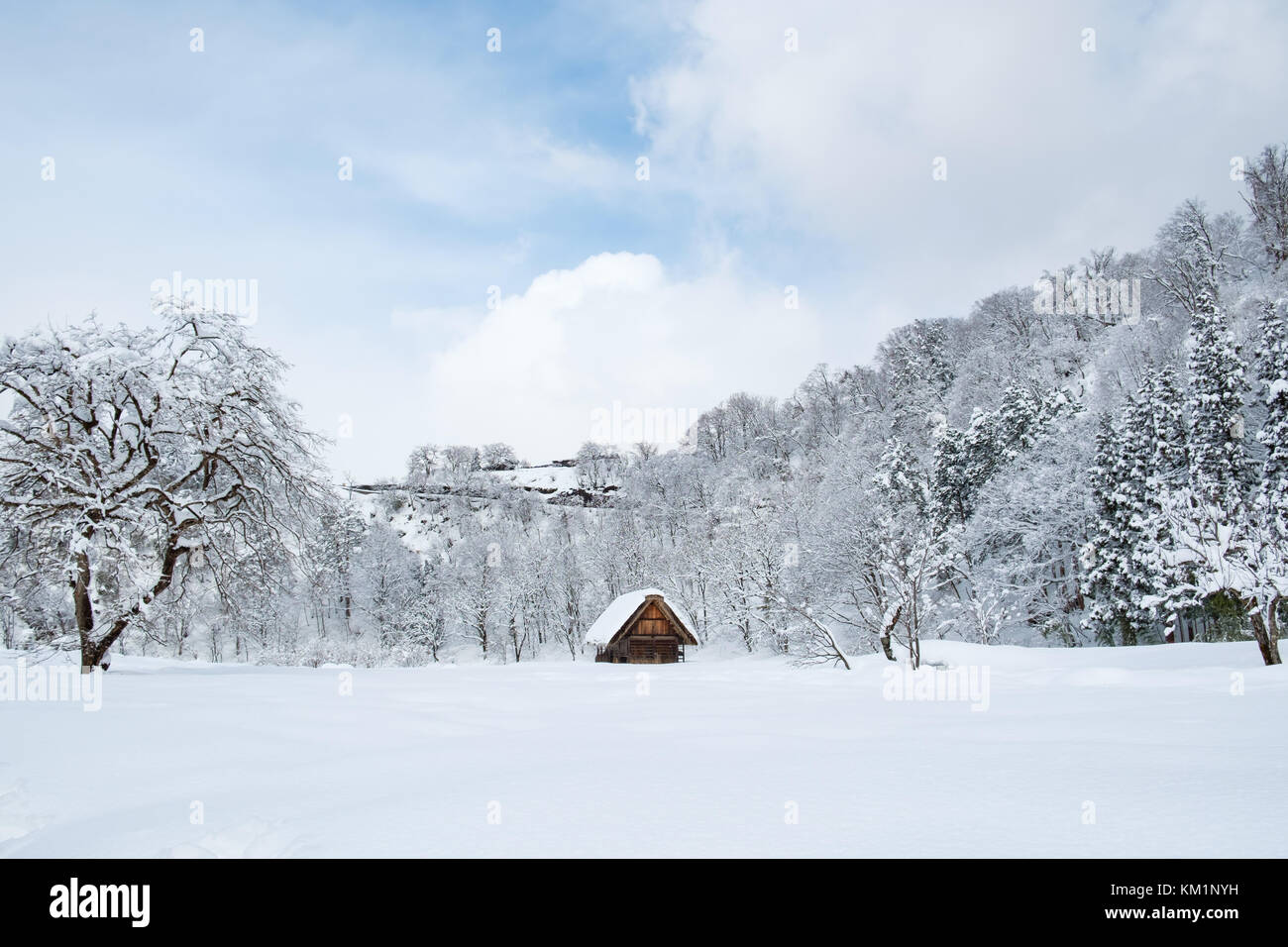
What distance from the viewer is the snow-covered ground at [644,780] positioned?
346 centimetres

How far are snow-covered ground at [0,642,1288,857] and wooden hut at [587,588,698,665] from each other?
110 feet

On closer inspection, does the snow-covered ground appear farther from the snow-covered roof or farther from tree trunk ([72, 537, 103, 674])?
the snow-covered roof

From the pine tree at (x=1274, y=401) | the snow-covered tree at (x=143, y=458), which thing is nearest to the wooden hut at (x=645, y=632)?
the snow-covered tree at (x=143, y=458)

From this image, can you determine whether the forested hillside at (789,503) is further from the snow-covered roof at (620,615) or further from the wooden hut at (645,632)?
the snow-covered roof at (620,615)

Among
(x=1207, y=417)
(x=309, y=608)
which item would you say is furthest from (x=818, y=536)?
(x=309, y=608)

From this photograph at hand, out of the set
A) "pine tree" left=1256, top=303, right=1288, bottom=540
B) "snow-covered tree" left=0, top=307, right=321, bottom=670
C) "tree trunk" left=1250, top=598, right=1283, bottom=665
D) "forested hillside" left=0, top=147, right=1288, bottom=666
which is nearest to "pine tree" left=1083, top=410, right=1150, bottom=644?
"forested hillside" left=0, top=147, right=1288, bottom=666

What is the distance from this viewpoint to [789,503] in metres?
54.5

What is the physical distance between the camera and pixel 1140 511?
1164 inches

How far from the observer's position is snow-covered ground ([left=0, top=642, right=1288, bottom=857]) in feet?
11.3

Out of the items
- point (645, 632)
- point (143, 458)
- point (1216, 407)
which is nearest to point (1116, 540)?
point (1216, 407)

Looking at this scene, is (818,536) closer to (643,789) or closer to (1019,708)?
(1019,708)

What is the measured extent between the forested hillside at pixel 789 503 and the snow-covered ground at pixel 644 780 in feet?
25.7

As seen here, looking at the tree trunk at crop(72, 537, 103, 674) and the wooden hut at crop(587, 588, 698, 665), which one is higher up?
the tree trunk at crop(72, 537, 103, 674)
